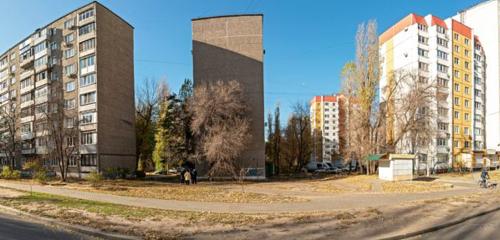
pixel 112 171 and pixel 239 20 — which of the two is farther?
pixel 239 20

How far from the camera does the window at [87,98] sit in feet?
Result: 125

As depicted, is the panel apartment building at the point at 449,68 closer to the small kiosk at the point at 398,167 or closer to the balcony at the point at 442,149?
the balcony at the point at 442,149

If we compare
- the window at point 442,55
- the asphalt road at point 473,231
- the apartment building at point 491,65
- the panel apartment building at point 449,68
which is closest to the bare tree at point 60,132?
the asphalt road at point 473,231

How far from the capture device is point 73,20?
4069 cm

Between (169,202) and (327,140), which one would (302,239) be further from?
(327,140)

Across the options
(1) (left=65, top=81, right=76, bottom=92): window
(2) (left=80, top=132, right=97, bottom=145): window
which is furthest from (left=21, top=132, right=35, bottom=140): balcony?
(2) (left=80, top=132, right=97, bottom=145): window

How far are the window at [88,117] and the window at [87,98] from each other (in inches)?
57.5

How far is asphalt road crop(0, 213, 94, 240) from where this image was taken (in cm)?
741

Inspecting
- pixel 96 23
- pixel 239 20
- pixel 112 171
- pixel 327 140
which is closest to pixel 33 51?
pixel 96 23

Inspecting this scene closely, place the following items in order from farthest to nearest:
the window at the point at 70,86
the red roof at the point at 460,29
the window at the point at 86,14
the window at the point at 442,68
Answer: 1. the red roof at the point at 460,29
2. the window at the point at 442,68
3. the window at the point at 70,86
4. the window at the point at 86,14

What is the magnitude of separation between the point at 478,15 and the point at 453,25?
1295cm

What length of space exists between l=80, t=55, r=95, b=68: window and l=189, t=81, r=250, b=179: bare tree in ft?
52.0

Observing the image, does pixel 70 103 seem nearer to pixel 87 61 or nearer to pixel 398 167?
pixel 87 61

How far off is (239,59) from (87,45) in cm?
1948
